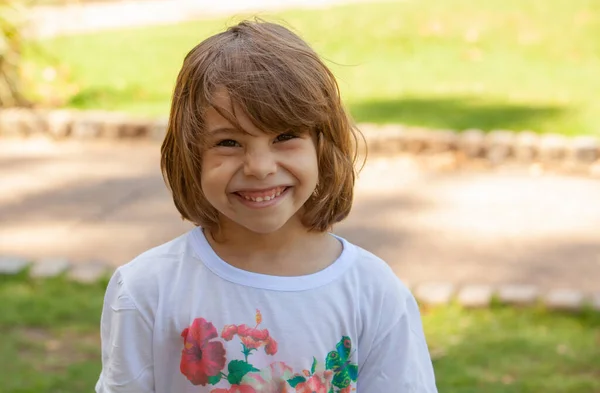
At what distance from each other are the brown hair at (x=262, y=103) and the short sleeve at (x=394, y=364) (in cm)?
24

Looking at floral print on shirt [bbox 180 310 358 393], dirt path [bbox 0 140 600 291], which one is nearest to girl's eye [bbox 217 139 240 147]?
floral print on shirt [bbox 180 310 358 393]

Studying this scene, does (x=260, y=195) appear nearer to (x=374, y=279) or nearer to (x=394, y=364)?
(x=374, y=279)

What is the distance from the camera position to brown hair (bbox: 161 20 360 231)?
1698 millimetres

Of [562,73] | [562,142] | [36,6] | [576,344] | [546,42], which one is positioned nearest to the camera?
[576,344]

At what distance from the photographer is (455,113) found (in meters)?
8.23

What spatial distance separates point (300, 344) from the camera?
1.74m

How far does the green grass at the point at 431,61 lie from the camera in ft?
27.3

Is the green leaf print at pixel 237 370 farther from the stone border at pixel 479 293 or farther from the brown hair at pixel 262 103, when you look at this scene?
the stone border at pixel 479 293

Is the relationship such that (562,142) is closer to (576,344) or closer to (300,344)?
(576,344)

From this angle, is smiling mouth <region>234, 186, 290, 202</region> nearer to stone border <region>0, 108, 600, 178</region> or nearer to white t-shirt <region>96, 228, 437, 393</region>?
white t-shirt <region>96, 228, 437, 393</region>

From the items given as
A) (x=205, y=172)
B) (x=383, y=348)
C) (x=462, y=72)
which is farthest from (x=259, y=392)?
(x=462, y=72)

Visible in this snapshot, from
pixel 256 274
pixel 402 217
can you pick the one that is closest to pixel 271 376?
pixel 256 274

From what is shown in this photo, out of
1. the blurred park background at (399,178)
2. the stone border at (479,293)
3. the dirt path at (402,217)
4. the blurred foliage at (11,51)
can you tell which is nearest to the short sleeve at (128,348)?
the blurred park background at (399,178)

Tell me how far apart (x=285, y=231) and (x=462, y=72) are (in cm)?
800
